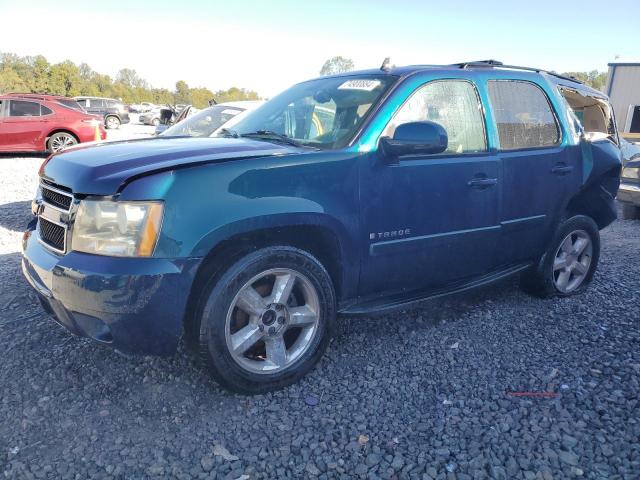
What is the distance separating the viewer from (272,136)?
10.7 feet

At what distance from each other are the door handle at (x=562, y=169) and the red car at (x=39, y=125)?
37.5 feet

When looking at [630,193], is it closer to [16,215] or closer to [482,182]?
[482,182]

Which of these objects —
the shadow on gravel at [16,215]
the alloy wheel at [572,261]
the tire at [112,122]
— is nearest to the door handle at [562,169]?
the alloy wheel at [572,261]

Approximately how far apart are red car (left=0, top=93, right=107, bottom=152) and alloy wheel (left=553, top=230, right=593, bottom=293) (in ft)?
37.5

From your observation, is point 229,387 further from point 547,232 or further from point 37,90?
point 37,90

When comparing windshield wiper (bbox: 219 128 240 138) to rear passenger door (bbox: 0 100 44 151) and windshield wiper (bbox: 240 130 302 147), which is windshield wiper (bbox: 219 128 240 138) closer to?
windshield wiper (bbox: 240 130 302 147)

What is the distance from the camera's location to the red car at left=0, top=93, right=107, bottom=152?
1284cm

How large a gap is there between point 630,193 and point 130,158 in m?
7.33

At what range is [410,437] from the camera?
2.45m

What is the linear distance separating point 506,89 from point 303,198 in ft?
6.46

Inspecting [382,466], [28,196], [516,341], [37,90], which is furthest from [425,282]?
[37,90]

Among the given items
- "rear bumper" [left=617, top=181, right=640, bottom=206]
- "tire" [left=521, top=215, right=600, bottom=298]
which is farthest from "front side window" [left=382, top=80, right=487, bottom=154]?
"rear bumper" [left=617, top=181, right=640, bottom=206]

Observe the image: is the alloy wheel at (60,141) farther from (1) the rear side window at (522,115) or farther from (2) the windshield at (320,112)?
(1) the rear side window at (522,115)

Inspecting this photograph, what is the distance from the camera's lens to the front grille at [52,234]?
2.57 m
